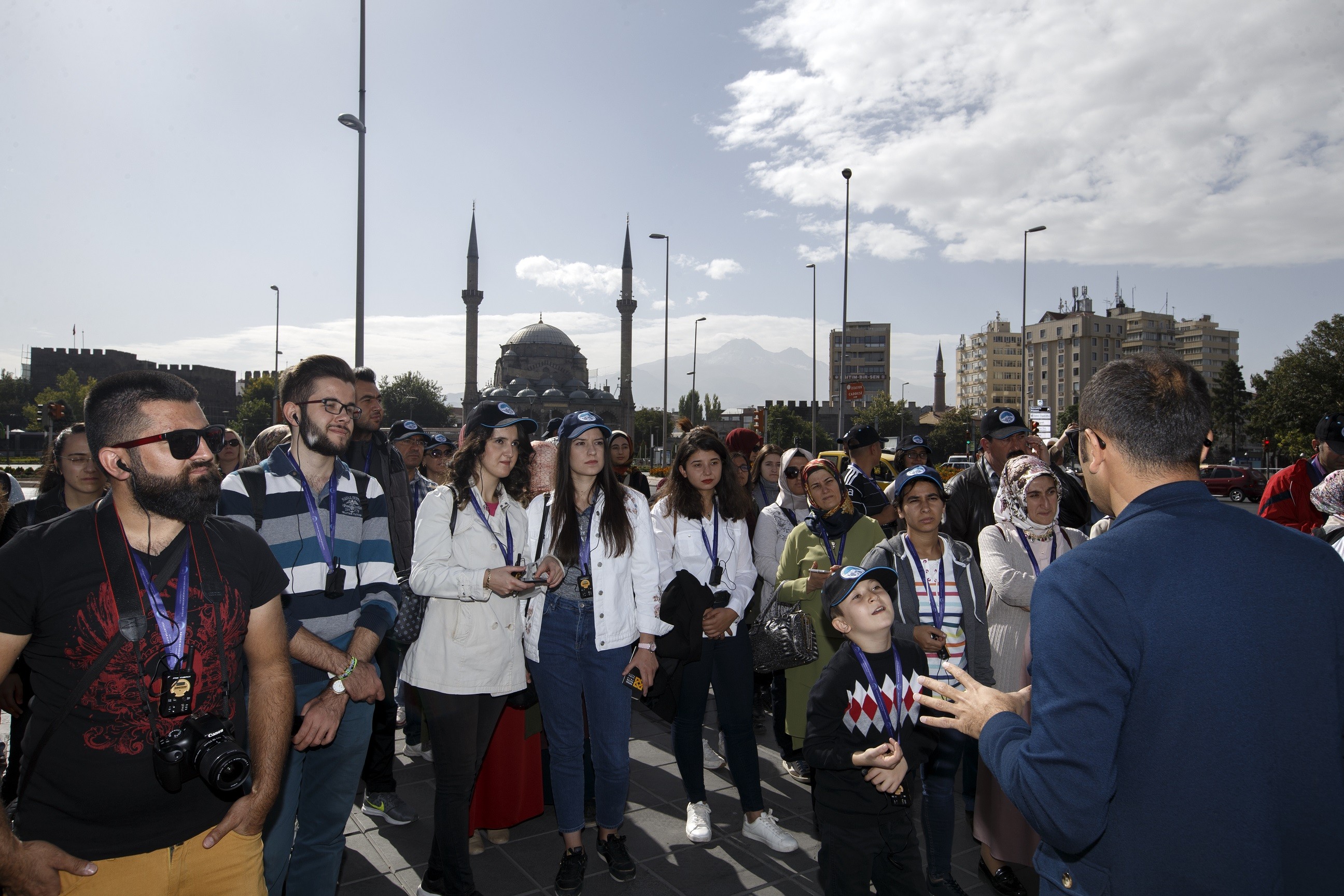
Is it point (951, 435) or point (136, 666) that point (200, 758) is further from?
point (951, 435)

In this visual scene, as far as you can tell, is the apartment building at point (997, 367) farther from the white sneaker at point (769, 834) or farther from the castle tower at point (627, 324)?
the white sneaker at point (769, 834)

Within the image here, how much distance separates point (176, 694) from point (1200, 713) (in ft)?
7.49

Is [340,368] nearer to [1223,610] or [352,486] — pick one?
[352,486]

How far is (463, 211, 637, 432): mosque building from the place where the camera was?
6469 cm

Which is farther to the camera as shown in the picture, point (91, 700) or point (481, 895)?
point (481, 895)

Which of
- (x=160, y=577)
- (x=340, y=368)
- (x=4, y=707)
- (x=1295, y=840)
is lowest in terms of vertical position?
(x=4, y=707)

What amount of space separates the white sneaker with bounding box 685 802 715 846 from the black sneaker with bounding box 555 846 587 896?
0.64m

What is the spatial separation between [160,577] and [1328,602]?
2633 millimetres

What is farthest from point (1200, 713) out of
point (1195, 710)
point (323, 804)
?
point (323, 804)

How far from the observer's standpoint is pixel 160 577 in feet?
6.55

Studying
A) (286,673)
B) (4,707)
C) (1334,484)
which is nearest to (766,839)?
(286,673)

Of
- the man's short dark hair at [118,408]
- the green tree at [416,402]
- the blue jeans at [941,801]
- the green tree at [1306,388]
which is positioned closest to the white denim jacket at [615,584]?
the blue jeans at [941,801]

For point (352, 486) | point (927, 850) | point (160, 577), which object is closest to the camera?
point (160, 577)

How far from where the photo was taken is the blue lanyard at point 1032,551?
369 cm
